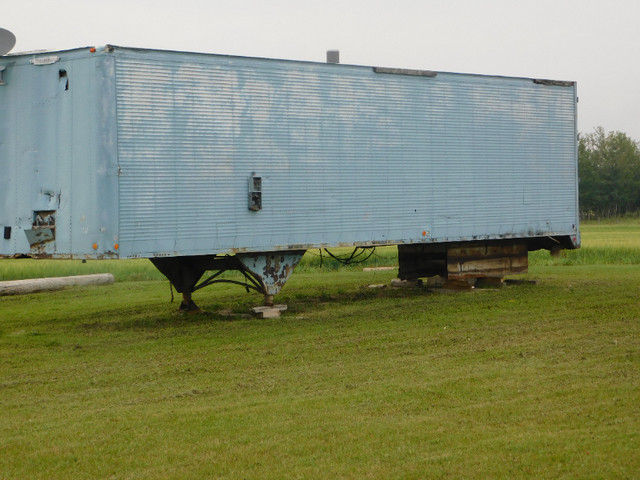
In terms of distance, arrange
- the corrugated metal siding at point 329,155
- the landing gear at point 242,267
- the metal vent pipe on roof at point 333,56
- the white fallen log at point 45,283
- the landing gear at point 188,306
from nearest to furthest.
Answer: the corrugated metal siding at point 329,155 < the landing gear at point 242,267 < the landing gear at point 188,306 < the metal vent pipe on roof at point 333,56 < the white fallen log at point 45,283

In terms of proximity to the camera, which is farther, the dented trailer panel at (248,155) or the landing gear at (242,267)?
the landing gear at (242,267)

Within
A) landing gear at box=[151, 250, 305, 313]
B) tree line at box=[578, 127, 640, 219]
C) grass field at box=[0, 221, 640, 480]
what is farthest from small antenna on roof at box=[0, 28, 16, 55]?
tree line at box=[578, 127, 640, 219]

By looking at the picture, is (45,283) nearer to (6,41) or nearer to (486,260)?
(6,41)

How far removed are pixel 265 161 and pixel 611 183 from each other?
296 feet

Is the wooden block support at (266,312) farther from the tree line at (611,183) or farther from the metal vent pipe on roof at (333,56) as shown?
the tree line at (611,183)

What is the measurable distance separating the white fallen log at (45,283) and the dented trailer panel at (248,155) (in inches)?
294

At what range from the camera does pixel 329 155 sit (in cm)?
1380

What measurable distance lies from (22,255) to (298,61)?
527cm

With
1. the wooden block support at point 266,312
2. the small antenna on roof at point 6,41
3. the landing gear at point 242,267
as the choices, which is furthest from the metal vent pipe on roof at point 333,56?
the small antenna on roof at point 6,41

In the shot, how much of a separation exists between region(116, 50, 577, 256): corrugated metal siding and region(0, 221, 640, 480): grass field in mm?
1498

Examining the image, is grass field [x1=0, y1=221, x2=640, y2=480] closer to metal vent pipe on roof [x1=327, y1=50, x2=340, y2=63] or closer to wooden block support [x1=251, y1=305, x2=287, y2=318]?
wooden block support [x1=251, y1=305, x2=287, y2=318]

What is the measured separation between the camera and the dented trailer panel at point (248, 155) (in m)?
11.7

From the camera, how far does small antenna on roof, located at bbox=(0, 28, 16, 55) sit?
39.5 ft

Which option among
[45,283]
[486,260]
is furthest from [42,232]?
[486,260]
